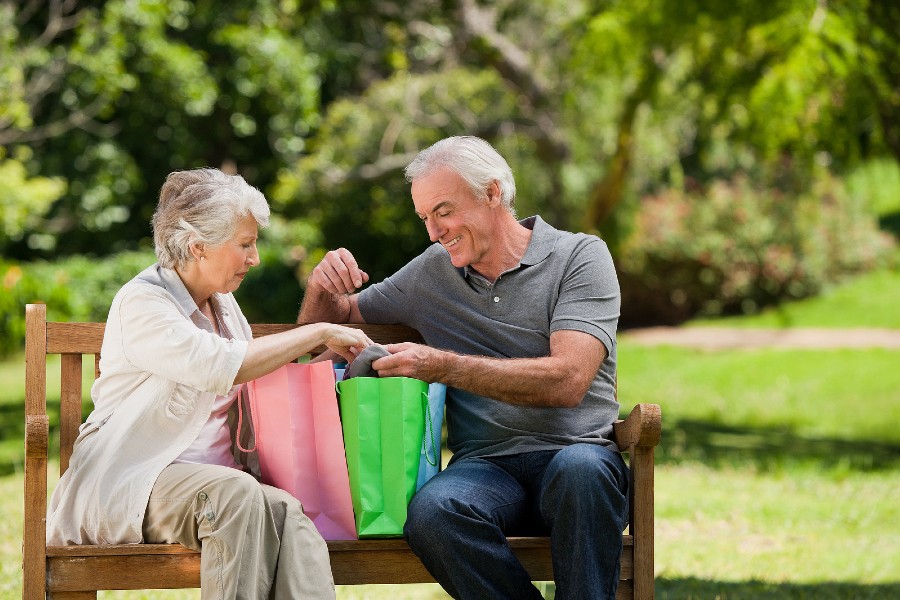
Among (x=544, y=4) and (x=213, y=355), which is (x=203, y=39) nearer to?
(x=544, y=4)

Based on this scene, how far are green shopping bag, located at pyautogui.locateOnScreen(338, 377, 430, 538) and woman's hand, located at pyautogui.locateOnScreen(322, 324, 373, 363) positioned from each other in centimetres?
13

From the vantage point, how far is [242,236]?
321cm

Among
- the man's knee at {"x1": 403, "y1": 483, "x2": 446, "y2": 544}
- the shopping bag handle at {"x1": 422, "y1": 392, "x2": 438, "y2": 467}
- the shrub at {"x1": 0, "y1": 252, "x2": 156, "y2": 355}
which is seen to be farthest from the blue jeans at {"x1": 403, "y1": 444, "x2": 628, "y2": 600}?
the shrub at {"x1": 0, "y1": 252, "x2": 156, "y2": 355}

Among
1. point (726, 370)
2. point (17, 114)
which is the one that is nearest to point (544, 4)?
point (726, 370)

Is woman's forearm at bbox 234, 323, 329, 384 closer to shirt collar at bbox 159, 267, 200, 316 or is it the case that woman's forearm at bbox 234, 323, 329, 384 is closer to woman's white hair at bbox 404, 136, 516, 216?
shirt collar at bbox 159, 267, 200, 316

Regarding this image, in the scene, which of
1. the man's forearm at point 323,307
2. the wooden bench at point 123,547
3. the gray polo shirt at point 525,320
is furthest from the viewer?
the man's forearm at point 323,307

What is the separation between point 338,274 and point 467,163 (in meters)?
0.52

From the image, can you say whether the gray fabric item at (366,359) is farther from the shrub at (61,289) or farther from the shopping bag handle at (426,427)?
the shrub at (61,289)

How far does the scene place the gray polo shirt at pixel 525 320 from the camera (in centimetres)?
340

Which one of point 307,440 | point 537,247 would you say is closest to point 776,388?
point 537,247

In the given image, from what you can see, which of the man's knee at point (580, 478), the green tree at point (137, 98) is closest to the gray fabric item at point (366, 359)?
the man's knee at point (580, 478)

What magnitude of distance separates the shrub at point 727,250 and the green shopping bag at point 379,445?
1398 centimetres

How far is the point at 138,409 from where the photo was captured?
A: 10.1 feet

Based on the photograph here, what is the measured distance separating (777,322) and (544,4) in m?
6.09
